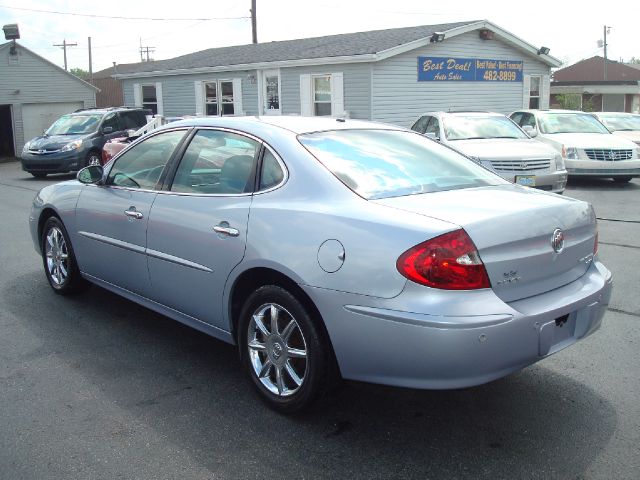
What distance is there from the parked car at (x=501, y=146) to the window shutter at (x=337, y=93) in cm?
706

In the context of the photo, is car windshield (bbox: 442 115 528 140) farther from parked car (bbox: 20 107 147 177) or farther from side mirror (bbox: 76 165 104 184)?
parked car (bbox: 20 107 147 177)

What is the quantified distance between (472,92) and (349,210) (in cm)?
2023

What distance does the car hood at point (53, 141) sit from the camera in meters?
16.1

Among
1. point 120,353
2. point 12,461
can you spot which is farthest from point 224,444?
point 120,353

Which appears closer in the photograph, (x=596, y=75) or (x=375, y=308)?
(x=375, y=308)

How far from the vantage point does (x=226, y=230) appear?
3719 millimetres

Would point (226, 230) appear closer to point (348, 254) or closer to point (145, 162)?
point (348, 254)

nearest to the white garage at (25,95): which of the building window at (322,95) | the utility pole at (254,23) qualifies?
the utility pole at (254,23)

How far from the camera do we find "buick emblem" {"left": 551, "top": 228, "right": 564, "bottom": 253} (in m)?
3.32

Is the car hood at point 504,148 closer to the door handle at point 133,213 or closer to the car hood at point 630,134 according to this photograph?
the car hood at point 630,134

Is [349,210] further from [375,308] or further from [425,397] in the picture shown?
[425,397]

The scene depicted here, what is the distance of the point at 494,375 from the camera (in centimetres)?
302

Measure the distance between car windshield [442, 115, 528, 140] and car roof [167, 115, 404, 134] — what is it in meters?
7.51

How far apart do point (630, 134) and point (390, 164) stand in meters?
14.3
